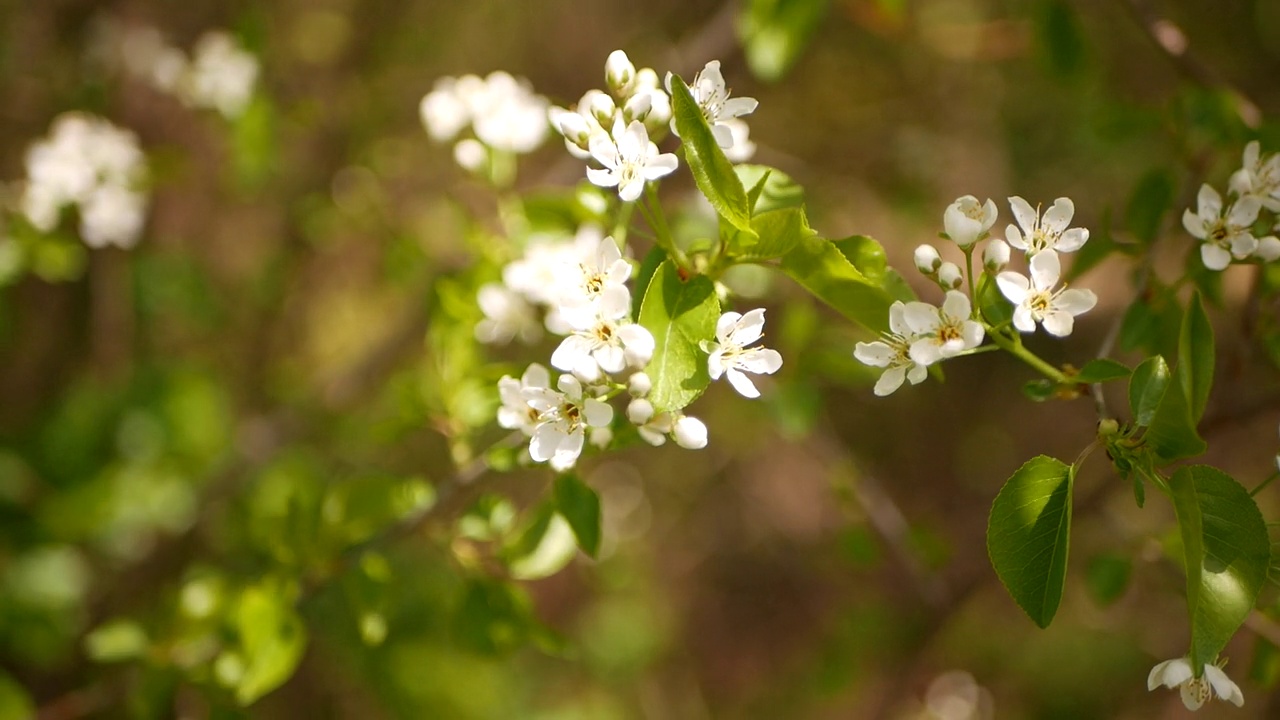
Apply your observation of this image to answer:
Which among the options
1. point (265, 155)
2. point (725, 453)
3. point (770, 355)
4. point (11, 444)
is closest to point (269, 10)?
point (265, 155)

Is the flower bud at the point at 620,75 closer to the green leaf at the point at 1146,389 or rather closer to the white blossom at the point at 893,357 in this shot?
the white blossom at the point at 893,357

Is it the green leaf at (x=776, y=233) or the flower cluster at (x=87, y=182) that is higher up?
the green leaf at (x=776, y=233)

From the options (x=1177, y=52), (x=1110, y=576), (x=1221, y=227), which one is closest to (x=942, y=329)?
(x=1221, y=227)

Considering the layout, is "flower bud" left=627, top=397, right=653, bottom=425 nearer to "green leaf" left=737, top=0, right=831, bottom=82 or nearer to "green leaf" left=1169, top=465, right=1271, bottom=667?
"green leaf" left=1169, top=465, right=1271, bottom=667

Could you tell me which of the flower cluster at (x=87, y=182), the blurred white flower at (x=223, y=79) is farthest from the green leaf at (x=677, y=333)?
the blurred white flower at (x=223, y=79)

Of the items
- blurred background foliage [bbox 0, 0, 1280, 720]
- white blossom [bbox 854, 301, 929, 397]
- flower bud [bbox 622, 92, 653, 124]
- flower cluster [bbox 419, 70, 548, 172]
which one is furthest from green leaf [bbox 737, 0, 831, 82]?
white blossom [bbox 854, 301, 929, 397]

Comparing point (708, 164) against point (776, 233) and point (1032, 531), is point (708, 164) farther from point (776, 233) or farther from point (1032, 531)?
point (1032, 531)

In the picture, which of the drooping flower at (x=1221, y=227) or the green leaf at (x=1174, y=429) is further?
the drooping flower at (x=1221, y=227)
